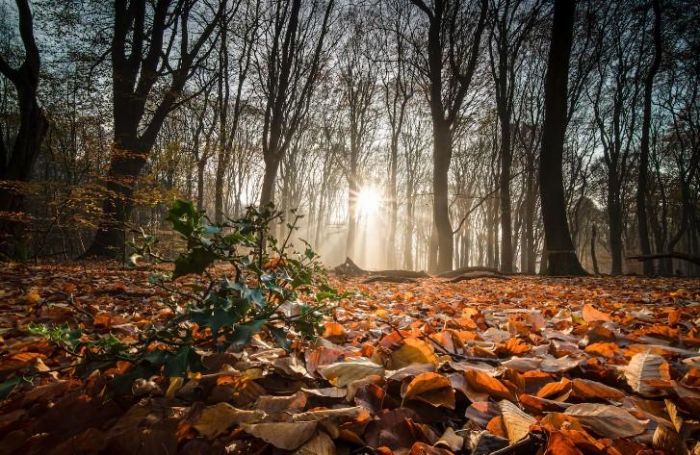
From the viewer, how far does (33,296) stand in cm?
233

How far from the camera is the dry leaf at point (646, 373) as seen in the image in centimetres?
83

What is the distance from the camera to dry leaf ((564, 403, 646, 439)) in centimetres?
65

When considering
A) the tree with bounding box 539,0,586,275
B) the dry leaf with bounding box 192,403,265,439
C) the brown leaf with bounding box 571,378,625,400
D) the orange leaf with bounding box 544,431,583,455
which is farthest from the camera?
the tree with bounding box 539,0,586,275

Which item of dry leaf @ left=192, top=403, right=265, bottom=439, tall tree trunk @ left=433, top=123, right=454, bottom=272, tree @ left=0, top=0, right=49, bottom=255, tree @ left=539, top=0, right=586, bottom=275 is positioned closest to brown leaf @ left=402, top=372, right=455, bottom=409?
dry leaf @ left=192, top=403, right=265, bottom=439

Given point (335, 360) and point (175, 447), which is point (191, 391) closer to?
point (175, 447)

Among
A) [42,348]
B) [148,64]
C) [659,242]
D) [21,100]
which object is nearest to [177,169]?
[148,64]

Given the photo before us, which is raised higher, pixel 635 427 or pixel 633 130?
pixel 633 130

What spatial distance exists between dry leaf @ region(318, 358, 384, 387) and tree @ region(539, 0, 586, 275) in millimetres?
6397

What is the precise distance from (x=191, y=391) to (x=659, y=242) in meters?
22.2

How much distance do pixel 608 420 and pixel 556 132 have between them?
7.03m

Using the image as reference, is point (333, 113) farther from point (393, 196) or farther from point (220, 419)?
point (220, 419)

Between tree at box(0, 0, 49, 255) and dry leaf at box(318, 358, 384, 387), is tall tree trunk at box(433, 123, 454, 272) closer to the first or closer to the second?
tree at box(0, 0, 49, 255)

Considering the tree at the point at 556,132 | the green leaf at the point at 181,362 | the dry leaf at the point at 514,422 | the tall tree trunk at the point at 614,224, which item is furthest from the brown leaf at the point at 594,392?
the tall tree trunk at the point at 614,224

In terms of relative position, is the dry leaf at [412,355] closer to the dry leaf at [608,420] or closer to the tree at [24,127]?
the dry leaf at [608,420]
